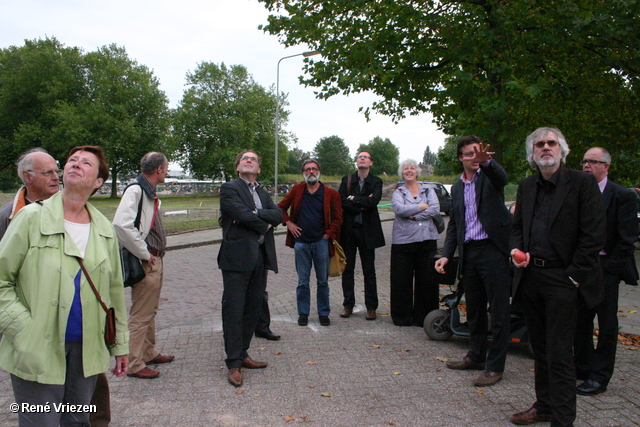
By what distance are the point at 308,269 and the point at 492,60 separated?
6138mm

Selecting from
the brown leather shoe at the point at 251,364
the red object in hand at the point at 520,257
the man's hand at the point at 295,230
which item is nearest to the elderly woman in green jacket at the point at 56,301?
the brown leather shoe at the point at 251,364

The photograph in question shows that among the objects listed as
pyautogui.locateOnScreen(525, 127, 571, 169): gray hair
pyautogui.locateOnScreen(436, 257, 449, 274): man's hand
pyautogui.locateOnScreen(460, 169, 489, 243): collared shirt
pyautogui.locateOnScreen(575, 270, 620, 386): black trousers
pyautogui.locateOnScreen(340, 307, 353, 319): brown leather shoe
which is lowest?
pyautogui.locateOnScreen(340, 307, 353, 319): brown leather shoe

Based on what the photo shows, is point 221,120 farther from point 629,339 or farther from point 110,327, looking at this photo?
point 110,327

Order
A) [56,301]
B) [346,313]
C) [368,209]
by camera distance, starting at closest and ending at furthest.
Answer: [56,301]
[368,209]
[346,313]

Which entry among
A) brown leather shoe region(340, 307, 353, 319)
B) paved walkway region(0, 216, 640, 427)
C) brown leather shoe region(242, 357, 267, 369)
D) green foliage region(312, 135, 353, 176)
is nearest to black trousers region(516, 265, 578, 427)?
paved walkway region(0, 216, 640, 427)

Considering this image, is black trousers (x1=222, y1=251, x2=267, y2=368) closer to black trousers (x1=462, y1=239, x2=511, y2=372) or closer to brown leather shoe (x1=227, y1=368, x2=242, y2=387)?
brown leather shoe (x1=227, y1=368, x2=242, y2=387)

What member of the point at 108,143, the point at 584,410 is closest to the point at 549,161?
the point at 584,410

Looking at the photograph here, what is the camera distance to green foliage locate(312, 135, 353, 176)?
114m

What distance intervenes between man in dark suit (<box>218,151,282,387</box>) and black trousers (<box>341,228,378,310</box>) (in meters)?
1.86

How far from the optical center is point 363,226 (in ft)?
21.1

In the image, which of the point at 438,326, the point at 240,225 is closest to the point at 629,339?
the point at 438,326

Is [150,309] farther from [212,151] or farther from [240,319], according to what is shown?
[212,151]

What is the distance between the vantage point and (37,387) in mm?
2377

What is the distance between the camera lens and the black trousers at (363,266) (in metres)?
6.47
